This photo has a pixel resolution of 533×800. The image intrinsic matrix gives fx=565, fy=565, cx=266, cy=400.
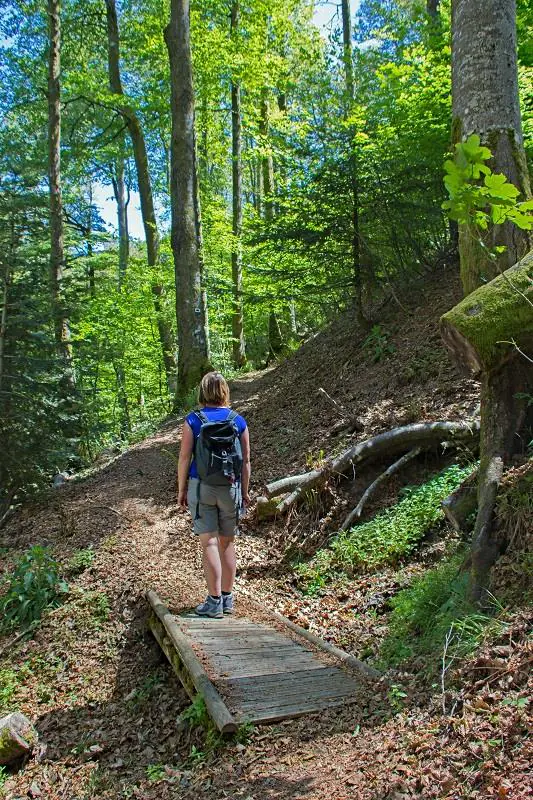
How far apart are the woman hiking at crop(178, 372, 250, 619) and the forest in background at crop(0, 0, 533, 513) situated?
5403 mm

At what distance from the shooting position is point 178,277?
12914 mm

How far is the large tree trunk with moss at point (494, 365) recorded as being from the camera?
11.7ft

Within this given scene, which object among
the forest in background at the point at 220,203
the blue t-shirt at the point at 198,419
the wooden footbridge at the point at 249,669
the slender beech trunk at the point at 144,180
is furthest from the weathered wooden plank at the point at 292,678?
the slender beech trunk at the point at 144,180

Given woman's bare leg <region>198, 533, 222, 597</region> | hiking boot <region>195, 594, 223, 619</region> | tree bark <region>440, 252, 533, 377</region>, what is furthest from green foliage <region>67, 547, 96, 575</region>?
tree bark <region>440, 252, 533, 377</region>

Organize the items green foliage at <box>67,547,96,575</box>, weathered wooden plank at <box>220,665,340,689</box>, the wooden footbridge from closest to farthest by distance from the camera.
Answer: the wooden footbridge < weathered wooden plank at <box>220,665,340,689</box> < green foliage at <box>67,547,96,575</box>

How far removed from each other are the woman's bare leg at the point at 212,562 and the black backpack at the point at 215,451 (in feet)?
1.55

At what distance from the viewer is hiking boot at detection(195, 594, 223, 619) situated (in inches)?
191

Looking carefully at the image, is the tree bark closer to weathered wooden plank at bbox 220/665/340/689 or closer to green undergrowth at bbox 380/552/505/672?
green undergrowth at bbox 380/552/505/672

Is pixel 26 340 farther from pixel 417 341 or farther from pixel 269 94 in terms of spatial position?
pixel 269 94

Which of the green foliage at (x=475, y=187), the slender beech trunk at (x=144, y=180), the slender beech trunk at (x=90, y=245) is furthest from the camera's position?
the slender beech trunk at (x=90, y=245)

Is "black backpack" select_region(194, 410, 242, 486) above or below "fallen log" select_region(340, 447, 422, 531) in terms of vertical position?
above

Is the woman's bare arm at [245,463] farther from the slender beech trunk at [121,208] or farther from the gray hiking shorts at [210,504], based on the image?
the slender beech trunk at [121,208]

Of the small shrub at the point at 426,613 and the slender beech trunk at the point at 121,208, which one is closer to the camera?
the small shrub at the point at 426,613

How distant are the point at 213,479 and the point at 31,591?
101 inches
